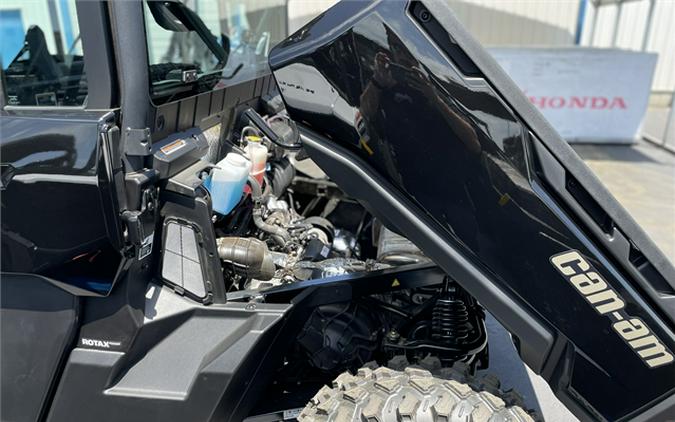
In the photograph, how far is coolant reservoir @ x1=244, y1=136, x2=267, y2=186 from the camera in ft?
7.52

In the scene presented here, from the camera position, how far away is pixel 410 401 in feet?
5.04

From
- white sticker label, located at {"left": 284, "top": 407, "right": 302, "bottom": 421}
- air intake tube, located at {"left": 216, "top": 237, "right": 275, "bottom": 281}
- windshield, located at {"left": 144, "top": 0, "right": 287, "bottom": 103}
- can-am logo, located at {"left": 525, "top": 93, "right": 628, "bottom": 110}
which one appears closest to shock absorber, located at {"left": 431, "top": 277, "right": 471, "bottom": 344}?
white sticker label, located at {"left": 284, "top": 407, "right": 302, "bottom": 421}

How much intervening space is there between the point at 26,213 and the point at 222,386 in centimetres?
84

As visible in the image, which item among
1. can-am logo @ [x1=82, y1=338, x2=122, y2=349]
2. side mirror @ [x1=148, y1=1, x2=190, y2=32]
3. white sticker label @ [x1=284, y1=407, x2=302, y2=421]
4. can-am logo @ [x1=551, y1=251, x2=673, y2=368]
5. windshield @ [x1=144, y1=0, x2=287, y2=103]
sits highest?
side mirror @ [x1=148, y1=1, x2=190, y2=32]

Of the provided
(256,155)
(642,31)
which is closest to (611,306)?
(256,155)

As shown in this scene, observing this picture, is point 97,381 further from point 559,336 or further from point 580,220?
point 580,220

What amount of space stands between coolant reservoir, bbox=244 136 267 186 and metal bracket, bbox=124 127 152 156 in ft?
2.63

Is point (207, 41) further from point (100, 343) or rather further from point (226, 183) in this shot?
point (100, 343)

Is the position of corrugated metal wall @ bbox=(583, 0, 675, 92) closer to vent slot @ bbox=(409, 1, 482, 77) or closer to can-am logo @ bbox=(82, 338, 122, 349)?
vent slot @ bbox=(409, 1, 482, 77)

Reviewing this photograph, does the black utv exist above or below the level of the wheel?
above

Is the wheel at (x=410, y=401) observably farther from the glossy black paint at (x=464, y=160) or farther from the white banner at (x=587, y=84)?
the white banner at (x=587, y=84)

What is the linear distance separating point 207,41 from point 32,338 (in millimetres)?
1490

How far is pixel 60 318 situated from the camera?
1.68 meters

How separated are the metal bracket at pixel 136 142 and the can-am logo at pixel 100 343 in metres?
0.67
